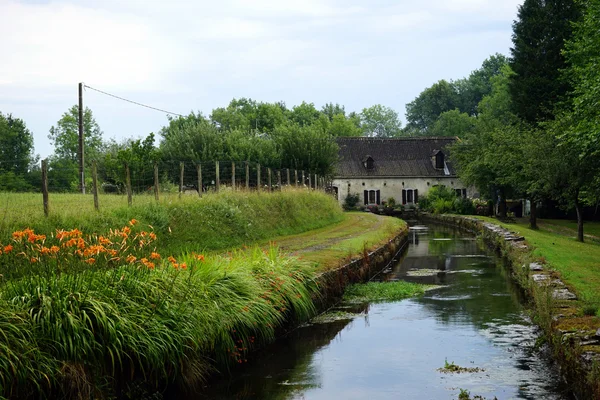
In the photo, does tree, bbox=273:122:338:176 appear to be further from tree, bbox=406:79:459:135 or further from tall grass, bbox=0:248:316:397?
tree, bbox=406:79:459:135

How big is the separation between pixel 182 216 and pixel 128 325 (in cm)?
1424

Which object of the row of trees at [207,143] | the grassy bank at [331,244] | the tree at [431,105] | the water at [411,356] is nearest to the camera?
the water at [411,356]

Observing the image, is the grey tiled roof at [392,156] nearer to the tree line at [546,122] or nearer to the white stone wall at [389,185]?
the white stone wall at [389,185]

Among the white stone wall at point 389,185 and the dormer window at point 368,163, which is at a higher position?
the dormer window at point 368,163

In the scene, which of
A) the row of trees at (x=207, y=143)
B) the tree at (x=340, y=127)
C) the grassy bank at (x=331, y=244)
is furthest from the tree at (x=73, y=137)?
the grassy bank at (x=331, y=244)

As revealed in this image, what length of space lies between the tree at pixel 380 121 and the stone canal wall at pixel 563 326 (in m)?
120

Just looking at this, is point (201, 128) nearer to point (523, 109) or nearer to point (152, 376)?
point (523, 109)

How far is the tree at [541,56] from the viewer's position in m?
48.3

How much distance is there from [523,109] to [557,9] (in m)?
7.07

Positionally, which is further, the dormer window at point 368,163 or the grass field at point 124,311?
the dormer window at point 368,163

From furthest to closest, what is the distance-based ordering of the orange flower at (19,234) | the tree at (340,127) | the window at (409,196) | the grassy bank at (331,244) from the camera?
the tree at (340,127), the window at (409,196), the grassy bank at (331,244), the orange flower at (19,234)

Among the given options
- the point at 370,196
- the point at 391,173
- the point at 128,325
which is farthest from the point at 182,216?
the point at 391,173

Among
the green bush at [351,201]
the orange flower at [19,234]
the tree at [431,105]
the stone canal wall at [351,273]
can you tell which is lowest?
the stone canal wall at [351,273]

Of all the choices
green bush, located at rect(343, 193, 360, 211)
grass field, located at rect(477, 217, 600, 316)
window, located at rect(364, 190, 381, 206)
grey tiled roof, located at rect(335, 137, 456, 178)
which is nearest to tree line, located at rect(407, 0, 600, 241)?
grass field, located at rect(477, 217, 600, 316)
